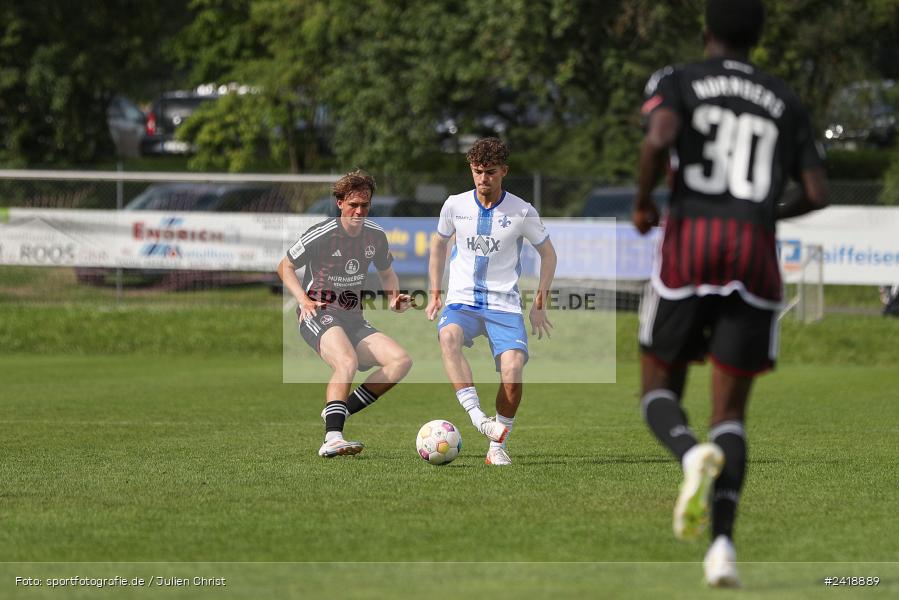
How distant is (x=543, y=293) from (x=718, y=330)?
3894mm

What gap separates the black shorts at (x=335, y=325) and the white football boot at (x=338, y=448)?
0.71 m

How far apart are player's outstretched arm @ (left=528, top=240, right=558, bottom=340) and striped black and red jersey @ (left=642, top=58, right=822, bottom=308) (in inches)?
149

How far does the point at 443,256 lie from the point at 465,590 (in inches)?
185

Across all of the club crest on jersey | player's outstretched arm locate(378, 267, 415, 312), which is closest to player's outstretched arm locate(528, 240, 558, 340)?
the club crest on jersey

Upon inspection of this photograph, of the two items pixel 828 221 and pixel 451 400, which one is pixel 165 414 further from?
pixel 828 221

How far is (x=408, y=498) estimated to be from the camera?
23.9 ft

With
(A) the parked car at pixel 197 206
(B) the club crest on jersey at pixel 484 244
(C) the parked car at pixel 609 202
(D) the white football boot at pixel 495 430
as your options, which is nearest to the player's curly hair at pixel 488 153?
(B) the club crest on jersey at pixel 484 244

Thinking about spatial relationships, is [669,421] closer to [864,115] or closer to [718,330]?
[718,330]

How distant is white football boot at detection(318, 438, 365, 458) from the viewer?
356 inches

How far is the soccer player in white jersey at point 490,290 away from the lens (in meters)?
8.91

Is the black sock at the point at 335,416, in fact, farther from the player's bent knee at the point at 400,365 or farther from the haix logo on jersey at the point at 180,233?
the haix logo on jersey at the point at 180,233

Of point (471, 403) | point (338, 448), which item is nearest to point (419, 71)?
point (471, 403)

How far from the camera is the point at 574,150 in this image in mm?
29516

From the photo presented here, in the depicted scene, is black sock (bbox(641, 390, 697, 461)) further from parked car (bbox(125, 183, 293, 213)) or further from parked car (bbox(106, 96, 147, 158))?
parked car (bbox(106, 96, 147, 158))
